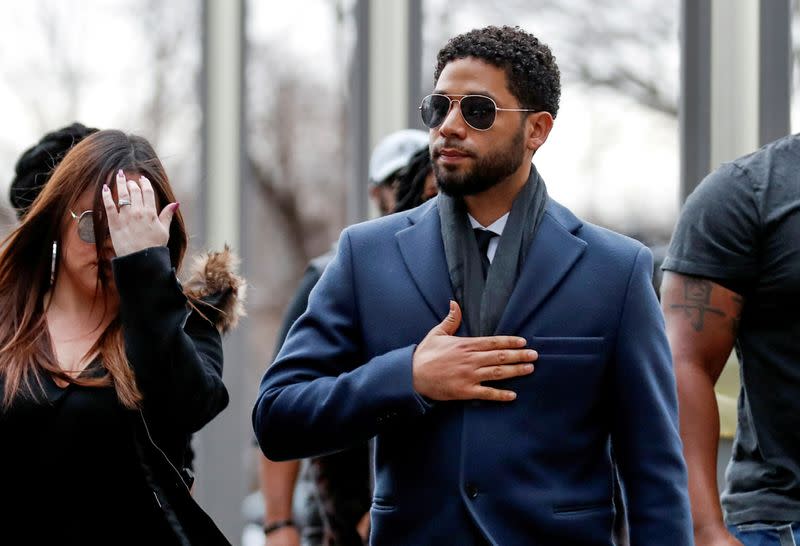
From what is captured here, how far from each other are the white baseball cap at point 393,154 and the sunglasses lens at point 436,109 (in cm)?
166

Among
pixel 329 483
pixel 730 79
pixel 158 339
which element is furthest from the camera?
pixel 730 79

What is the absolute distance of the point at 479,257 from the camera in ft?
10.2

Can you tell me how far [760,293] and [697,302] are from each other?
14cm

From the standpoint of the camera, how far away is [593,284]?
10.1 ft

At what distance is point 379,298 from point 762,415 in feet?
2.95

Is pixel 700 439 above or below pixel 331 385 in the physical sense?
below

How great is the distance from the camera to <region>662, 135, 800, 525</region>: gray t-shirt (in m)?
3.34

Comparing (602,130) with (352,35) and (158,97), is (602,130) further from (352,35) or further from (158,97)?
(158,97)

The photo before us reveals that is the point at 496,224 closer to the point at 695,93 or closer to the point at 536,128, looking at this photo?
the point at 536,128


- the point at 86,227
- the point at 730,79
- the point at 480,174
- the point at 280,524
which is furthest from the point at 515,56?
the point at 730,79

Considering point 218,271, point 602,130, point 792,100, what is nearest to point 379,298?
point 218,271

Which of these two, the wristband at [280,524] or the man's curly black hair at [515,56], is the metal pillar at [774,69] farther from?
the man's curly black hair at [515,56]

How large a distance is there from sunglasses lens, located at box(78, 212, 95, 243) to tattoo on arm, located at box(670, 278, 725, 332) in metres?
1.29

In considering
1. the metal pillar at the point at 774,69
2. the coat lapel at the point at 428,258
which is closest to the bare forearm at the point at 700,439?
the coat lapel at the point at 428,258
